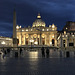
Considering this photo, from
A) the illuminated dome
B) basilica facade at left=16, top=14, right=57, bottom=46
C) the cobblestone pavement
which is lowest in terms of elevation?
the cobblestone pavement

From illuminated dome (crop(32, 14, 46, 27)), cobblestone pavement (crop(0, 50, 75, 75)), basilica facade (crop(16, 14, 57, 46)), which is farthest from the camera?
illuminated dome (crop(32, 14, 46, 27))

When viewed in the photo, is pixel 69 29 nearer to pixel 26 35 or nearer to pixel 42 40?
pixel 42 40

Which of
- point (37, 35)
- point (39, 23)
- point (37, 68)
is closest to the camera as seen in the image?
point (37, 68)

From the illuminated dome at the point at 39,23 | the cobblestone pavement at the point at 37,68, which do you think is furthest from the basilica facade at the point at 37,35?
the cobblestone pavement at the point at 37,68

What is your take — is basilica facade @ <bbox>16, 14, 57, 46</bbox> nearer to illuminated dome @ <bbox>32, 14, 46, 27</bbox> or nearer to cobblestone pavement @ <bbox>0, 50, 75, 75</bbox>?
illuminated dome @ <bbox>32, 14, 46, 27</bbox>

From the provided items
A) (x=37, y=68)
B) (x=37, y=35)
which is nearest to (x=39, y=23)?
(x=37, y=35)

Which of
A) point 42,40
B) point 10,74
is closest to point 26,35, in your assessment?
point 42,40

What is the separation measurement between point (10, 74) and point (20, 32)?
303 ft

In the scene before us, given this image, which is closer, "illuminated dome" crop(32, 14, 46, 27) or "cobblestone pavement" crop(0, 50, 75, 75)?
"cobblestone pavement" crop(0, 50, 75, 75)

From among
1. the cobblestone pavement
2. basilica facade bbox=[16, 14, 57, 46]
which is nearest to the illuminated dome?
basilica facade bbox=[16, 14, 57, 46]

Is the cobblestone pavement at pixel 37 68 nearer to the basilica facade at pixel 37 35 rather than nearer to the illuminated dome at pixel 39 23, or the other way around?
the basilica facade at pixel 37 35

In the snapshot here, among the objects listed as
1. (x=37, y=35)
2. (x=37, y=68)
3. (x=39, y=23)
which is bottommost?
(x=37, y=68)

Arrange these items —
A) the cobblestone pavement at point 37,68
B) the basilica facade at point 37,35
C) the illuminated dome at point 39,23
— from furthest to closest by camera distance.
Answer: the illuminated dome at point 39,23
the basilica facade at point 37,35
the cobblestone pavement at point 37,68

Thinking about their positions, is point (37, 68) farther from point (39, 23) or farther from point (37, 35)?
point (39, 23)
